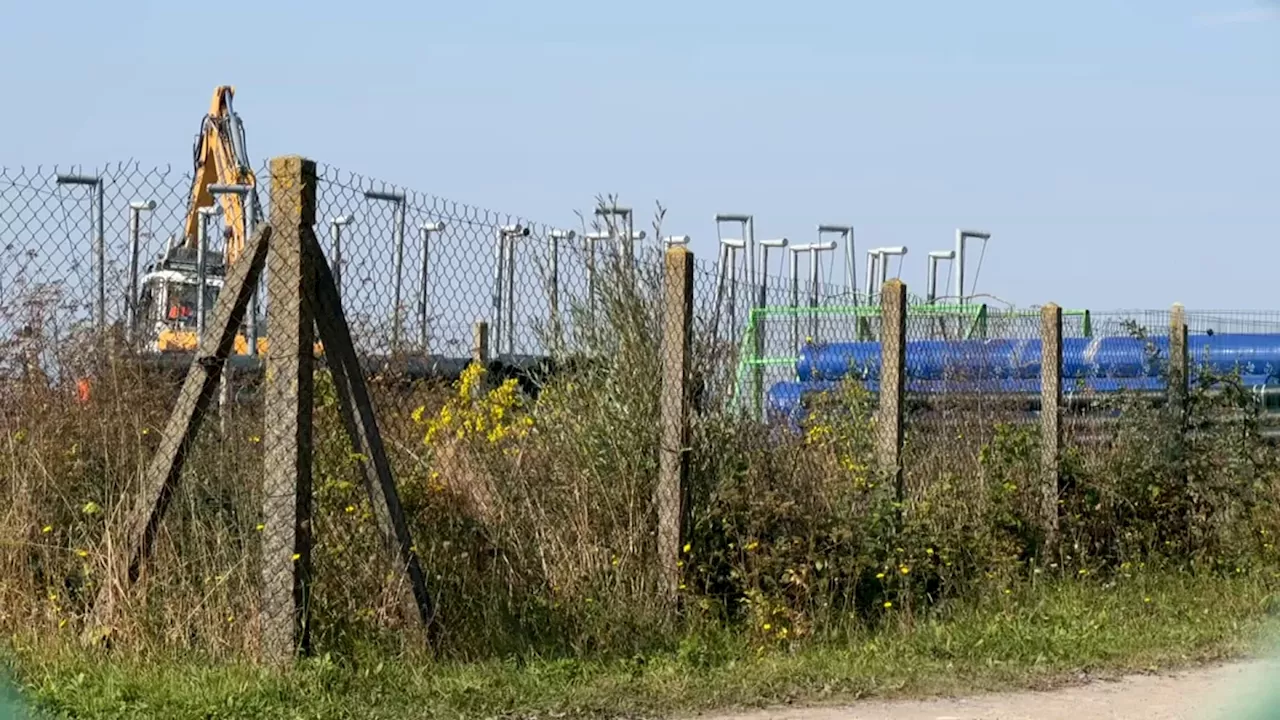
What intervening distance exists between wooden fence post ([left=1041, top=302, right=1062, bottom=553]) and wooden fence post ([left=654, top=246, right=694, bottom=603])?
3600mm

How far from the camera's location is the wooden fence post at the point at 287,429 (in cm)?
678

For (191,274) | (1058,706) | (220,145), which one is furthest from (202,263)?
(220,145)

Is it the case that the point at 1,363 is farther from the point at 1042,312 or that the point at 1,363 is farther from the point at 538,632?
the point at 1042,312

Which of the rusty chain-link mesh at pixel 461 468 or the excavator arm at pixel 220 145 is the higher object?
the excavator arm at pixel 220 145

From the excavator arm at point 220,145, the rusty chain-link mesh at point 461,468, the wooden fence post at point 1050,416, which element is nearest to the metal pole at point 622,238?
the rusty chain-link mesh at point 461,468

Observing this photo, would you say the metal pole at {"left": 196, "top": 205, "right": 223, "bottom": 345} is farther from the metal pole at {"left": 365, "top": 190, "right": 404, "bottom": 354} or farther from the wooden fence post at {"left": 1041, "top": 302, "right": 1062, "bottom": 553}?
the wooden fence post at {"left": 1041, "top": 302, "right": 1062, "bottom": 553}

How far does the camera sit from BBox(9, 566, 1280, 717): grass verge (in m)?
6.33

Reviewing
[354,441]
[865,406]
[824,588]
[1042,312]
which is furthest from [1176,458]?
[354,441]

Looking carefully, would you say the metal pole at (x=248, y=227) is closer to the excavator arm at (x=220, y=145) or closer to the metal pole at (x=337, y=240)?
the metal pole at (x=337, y=240)

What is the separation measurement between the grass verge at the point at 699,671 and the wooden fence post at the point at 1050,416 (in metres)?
1.10

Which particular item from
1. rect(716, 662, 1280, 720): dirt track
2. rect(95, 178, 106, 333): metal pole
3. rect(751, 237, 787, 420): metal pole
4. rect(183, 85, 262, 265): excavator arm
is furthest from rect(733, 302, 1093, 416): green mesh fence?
rect(183, 85, 262, 265): excavator arm

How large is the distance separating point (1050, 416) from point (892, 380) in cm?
206

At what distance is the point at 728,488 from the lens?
8.70 meters

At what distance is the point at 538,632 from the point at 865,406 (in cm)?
340
